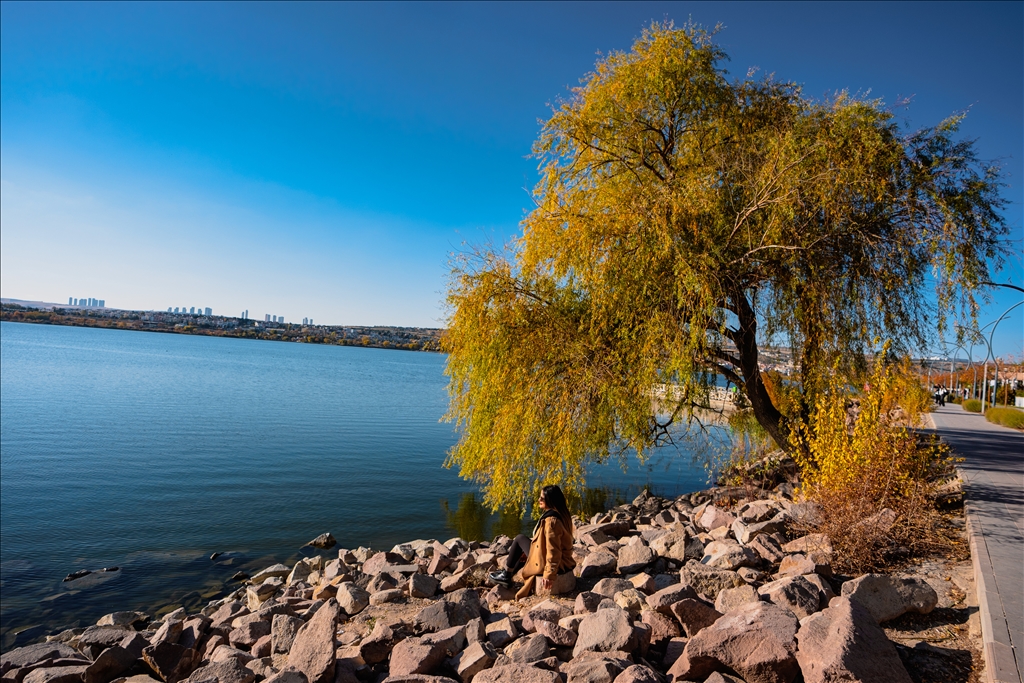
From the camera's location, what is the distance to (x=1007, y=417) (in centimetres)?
2128

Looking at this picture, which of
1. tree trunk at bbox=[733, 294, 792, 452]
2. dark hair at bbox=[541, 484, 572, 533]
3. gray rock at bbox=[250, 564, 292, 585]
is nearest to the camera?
dark hair at bbox=[541, 484, 572, 533]

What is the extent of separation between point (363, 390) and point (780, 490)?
37.5 m

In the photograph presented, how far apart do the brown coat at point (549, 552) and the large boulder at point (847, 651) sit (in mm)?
3161

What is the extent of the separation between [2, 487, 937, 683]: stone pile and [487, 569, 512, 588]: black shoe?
223mm

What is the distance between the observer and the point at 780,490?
11.3 meters

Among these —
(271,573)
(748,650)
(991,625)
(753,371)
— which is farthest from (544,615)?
(753,371)

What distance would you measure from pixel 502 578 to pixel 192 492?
11.4 metres

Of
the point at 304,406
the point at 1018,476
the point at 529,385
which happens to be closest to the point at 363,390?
the point at 304,406

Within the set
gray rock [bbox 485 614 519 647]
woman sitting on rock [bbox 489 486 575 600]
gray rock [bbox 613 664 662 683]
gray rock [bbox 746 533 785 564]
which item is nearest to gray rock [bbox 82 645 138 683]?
gray rock [bbox 485 614 519 647]

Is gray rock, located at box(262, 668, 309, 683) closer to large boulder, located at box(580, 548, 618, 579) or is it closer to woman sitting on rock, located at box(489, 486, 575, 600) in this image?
woman sitting on rock, located at box(489, 486, 575, 600)

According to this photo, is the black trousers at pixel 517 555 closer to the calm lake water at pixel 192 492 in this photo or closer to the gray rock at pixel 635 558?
the gray rock at pixel 635 558

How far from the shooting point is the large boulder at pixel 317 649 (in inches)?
193

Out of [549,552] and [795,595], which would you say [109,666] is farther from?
[795,595]

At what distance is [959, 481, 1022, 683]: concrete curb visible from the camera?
405 cm
